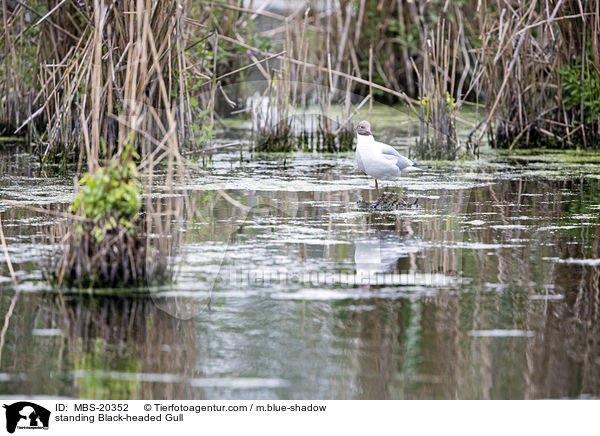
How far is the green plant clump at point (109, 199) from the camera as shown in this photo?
4.58 metres

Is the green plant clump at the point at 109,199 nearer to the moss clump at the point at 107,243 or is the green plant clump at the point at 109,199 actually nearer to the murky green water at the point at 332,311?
the moss clump at the point at 107,243

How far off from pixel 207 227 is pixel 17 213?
138 cm

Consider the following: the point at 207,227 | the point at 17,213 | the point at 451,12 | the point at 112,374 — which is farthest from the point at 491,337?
the point at 451,12

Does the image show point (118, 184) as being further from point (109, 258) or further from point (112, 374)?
point (112, 374)

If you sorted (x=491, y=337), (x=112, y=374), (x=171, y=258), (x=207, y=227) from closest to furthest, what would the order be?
(x=112, y=374), (x=491, y=337), (x=171, y=258), (x=207, y=227)

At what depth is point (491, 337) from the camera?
3.95m

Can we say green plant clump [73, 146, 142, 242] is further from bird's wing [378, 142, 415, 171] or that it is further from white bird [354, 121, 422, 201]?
bird's wing [378, 142, 415, 171]
